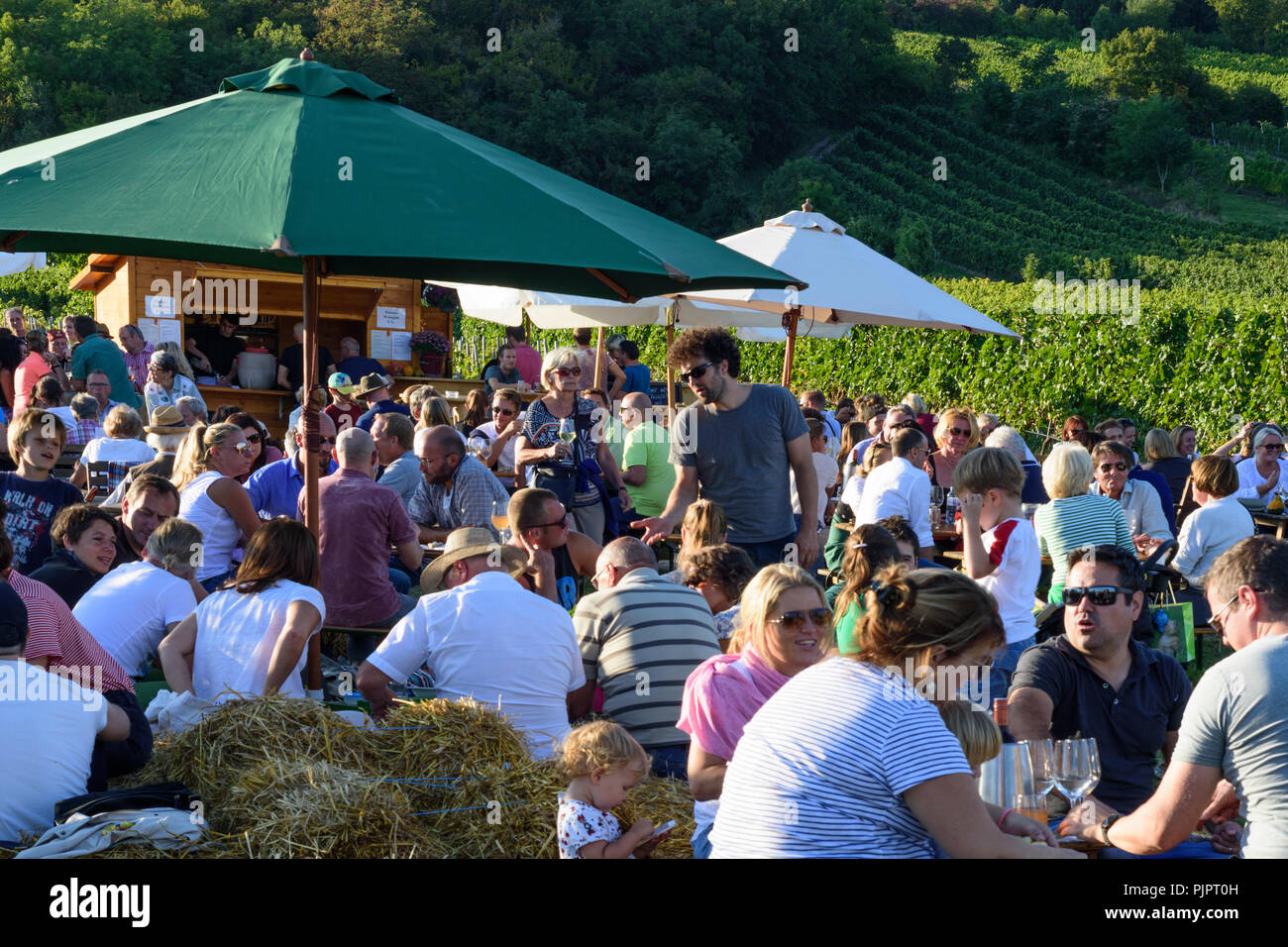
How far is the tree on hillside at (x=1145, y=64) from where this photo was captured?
8994 centimetres

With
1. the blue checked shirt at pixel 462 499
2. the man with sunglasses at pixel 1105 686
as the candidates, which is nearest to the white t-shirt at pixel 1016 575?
the man with sunglasses at pixel 1105 686

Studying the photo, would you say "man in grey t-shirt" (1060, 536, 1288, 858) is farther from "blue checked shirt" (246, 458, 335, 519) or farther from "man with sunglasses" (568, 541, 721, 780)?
"blue checked shirt" (246, 458, 335, 519)

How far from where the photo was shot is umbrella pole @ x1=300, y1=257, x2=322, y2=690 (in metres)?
4.61

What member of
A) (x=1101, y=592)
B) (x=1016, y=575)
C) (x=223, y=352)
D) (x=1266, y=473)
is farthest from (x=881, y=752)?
(x=223, y=352)

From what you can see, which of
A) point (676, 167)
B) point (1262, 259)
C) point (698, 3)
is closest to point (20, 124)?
point (676, 167)

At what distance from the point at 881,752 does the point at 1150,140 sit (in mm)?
86726

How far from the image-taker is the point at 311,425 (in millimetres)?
4621

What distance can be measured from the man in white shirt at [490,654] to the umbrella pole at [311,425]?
423mm

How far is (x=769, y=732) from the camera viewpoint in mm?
2662

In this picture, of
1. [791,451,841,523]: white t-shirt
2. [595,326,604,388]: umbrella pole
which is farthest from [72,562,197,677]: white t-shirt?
[595,326,604,388]: umbrella pole

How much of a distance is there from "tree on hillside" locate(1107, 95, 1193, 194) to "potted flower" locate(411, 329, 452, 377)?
242ft

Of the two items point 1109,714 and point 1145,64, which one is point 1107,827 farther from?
point 1145,64
